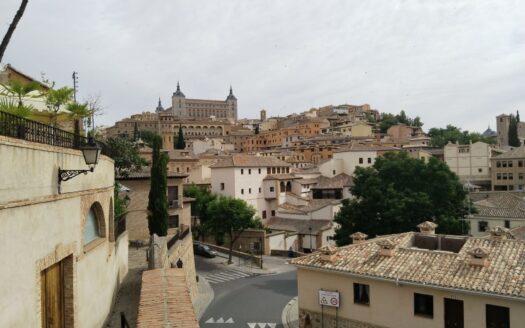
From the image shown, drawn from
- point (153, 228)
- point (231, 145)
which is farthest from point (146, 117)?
point (153, 228)

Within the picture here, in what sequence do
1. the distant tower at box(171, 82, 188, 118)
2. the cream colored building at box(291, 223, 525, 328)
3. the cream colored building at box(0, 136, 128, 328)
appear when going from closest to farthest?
the cream colored building at box(0, 136, 128, 328) < the cream colored building at box(291, 223, 525, 328) < the distant tower at box(171, 82, 188, 118)

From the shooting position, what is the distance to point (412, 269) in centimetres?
1795

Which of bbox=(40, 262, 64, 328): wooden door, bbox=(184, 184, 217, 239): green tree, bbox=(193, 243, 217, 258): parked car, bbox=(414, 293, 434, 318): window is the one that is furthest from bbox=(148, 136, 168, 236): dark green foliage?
bbox=(184, 184, 217, 239): green tree

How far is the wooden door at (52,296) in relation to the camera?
8027mm

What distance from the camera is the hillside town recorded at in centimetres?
764

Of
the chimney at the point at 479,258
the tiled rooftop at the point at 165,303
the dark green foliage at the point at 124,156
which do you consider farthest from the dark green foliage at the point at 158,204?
the chimney at the point at 479,258

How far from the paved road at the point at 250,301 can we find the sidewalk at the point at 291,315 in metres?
0.29

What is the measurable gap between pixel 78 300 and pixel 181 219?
27535 mm

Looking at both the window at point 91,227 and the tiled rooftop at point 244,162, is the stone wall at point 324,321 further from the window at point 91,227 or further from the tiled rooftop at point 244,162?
the tiled rooftop at point 244,162

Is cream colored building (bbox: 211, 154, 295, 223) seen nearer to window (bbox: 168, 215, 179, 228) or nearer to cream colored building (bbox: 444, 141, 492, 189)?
window (bbox: 168, 215, 179, 228)

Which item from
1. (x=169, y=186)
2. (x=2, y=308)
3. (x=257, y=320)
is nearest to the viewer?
(x=2, y=308)

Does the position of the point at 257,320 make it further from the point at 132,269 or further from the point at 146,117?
the point at 146,117

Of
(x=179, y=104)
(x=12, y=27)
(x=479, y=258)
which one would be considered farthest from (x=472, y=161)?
(x=179, y=104)

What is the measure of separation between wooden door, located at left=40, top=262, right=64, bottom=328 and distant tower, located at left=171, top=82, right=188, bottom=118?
592 ft
